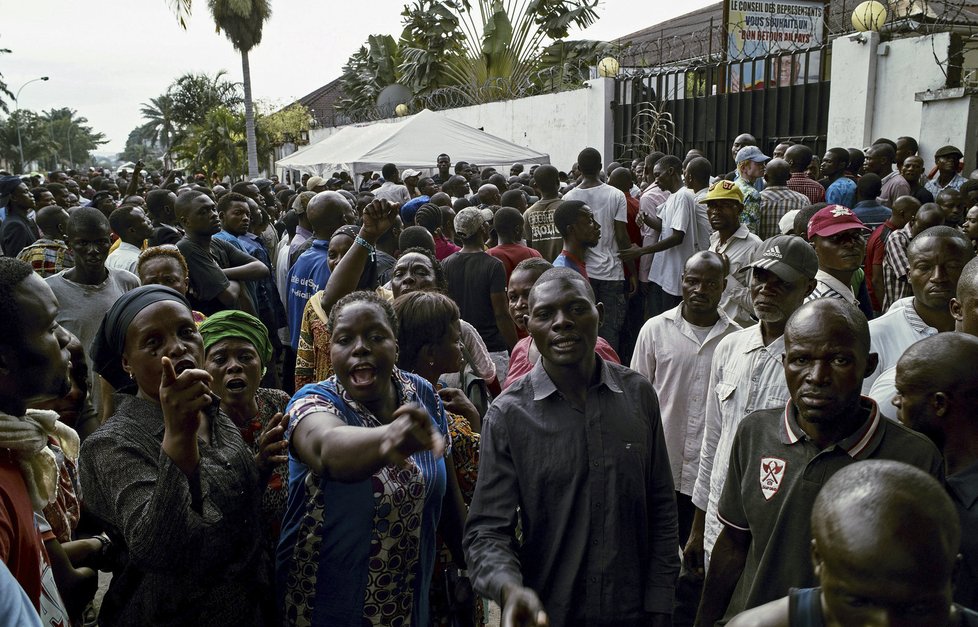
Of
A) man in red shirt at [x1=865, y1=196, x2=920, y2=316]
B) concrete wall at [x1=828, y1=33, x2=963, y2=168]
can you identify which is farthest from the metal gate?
man in red shirt at [x1=865, y1=196, x2=920, y2=316]

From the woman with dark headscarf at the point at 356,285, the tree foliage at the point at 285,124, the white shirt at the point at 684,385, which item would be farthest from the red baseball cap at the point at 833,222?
the tree foliage at the point at 285,124

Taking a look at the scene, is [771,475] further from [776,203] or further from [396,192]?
[396,192]

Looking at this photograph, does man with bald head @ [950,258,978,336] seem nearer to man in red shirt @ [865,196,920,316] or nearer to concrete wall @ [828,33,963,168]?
man in red shirt @ [865,196,920,316]

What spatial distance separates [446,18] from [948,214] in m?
24.1

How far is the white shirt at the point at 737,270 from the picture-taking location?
4652mm

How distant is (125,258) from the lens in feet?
18.0

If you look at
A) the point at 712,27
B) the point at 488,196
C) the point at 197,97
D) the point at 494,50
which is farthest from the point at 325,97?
the point at 488,196

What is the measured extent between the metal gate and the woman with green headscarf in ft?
37.4

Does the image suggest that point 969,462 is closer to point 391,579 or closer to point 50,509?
point 391,579

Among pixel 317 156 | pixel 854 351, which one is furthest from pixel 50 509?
pixel 317 156

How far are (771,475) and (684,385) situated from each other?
1.56m

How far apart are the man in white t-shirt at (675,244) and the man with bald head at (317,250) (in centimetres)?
311

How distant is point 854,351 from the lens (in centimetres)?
228

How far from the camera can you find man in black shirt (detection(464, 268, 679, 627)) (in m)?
2.31
